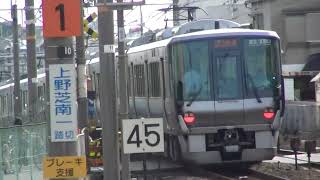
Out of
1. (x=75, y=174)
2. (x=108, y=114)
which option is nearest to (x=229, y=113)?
(x=108, y=114)

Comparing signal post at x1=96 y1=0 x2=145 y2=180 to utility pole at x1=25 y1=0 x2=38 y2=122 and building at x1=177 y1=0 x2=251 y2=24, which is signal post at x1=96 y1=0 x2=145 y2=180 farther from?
building at x1=177 y1=0 x2=251 y2=24

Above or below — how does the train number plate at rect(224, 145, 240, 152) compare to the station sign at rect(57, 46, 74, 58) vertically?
below

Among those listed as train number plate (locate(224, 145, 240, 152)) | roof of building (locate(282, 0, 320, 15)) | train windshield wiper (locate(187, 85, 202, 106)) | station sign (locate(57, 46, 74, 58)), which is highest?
roof of building (locate(282, 0, 320, 15))

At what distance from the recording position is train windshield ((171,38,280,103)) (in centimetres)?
1686

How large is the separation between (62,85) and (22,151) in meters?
7.24

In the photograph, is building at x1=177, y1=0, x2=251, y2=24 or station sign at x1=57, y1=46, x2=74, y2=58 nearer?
station sign at x1=57, y1=46, x2=74, y2=58

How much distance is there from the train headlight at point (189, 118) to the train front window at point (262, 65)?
1414 millimetres

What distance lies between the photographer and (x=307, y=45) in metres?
40.9

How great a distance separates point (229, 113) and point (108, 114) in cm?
720

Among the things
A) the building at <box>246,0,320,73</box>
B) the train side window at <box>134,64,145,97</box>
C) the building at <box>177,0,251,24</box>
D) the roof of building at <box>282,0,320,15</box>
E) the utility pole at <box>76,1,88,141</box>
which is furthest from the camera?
the building at <box>177,0,251,24</box>

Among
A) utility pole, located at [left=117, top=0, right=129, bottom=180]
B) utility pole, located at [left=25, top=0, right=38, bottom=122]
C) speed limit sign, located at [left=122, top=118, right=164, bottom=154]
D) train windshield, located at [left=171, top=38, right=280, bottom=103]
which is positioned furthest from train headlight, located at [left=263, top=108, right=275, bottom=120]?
utility pole, located at [left=25, top=0, right=38, bottom=122]

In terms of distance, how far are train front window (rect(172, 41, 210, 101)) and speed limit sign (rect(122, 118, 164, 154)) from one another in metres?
6.93

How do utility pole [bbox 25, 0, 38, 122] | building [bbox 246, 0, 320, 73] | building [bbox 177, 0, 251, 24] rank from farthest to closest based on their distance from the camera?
building [bbox 177, 0, 251, 24], building [bbox 246, 0, 320, 73], utility pole [bbox 25, 0, 38, 122]

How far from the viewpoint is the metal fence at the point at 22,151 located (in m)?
13.9
